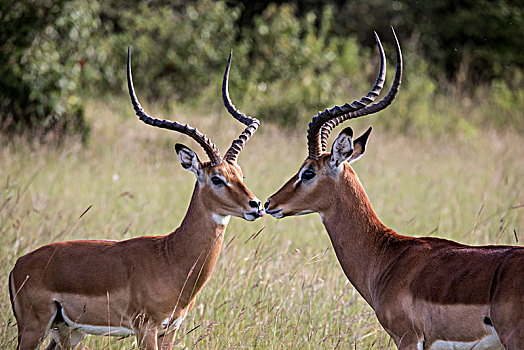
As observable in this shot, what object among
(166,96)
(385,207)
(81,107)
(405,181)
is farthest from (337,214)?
(166,96)

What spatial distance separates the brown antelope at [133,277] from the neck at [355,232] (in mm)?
450

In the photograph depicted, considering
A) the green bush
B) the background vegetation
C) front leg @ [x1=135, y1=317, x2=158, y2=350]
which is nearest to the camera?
front leg @ [x1=135, y1=317, x2=158, y2=350]

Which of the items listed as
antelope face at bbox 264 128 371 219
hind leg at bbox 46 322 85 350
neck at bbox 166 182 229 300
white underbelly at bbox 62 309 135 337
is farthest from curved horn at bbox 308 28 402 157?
hind leg at bbox 46 322 85 350

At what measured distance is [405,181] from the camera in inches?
366

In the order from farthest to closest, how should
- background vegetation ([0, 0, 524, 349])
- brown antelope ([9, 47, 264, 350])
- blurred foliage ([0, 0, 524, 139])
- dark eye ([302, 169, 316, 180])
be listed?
blurred foliage ([0, 0, 524, 139]), background vegetation ([0, 0, 524, 349]), dark eye ([302, 169, 316, 180]), brown antelope ([9, 47, 264, 350])

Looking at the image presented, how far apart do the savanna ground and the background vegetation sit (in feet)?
0.10

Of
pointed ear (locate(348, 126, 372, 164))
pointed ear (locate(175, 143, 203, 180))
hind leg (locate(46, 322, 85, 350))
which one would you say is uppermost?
pointed ear (locate(175, 143, 203, 180))

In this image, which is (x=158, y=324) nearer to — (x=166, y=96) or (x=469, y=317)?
(x=469, y=317)

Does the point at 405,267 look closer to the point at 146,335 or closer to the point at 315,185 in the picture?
the point at 315,185

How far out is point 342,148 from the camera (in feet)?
13.9

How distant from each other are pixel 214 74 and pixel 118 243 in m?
9.60

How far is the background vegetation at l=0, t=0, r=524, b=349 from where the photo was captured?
5.11 m

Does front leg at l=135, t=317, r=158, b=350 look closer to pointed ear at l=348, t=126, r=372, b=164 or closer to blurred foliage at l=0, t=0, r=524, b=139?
pointed ear at l=348, t=126, r=372, b=164

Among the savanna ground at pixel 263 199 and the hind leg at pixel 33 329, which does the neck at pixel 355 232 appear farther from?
the hind leg at pixel 33 329
